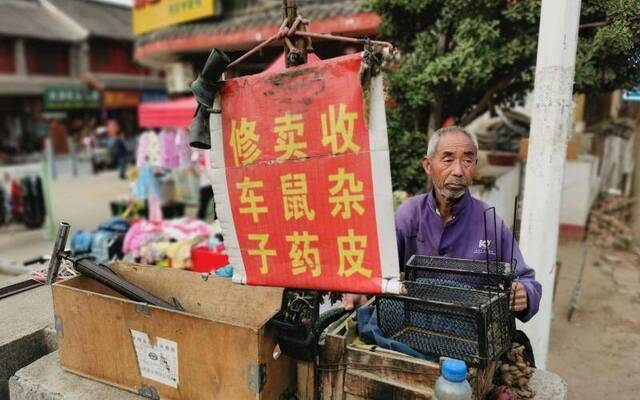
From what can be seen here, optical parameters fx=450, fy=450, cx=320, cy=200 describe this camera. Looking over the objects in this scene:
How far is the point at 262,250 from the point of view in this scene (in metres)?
2.08

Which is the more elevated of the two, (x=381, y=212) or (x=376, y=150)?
(x=376, y=150)

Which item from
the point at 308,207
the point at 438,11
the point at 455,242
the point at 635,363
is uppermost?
the point at 438,11

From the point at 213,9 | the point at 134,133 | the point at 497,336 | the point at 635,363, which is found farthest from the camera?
the point at 134,133

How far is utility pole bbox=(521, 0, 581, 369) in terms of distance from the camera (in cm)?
291

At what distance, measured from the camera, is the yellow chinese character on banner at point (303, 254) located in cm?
195

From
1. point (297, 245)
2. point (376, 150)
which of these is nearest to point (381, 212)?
point (376, 150)

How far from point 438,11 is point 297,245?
3.64m

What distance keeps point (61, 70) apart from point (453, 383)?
30732 millimetres

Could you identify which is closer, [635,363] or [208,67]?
[208,67]

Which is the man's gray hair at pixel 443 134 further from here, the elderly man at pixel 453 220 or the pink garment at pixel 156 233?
the pink garment at pixel 156 233

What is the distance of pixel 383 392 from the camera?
188 centimetres

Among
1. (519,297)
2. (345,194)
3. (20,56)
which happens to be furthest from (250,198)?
(20,56)

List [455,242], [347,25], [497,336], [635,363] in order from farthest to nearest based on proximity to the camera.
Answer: [347,25] < [635,363] < [455,242] < [497,336]

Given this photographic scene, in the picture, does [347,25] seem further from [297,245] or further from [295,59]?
[297,245]
